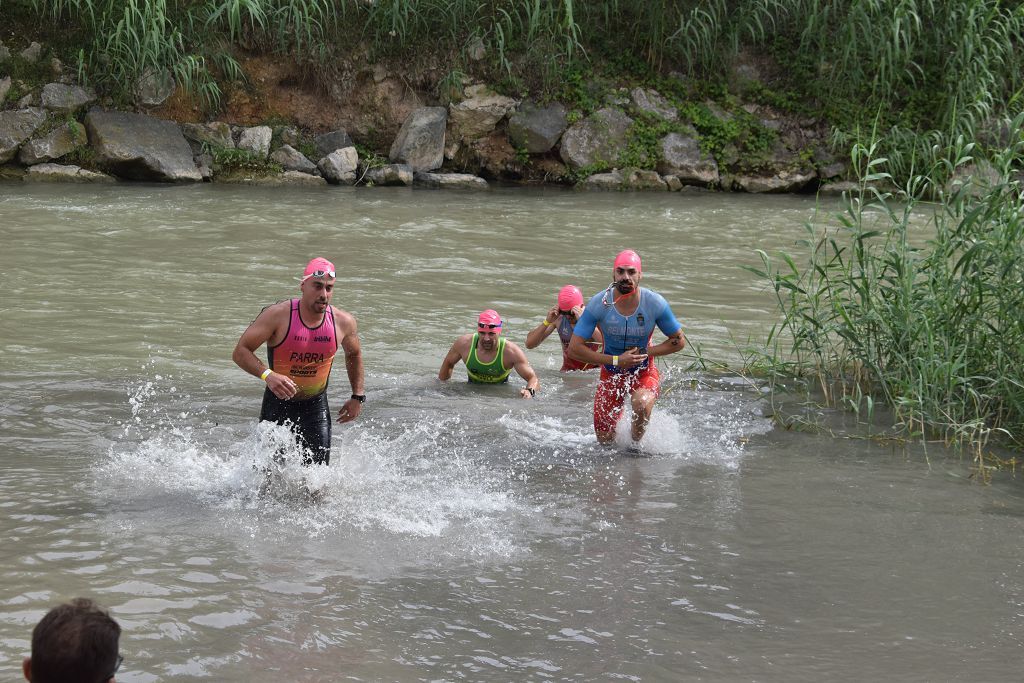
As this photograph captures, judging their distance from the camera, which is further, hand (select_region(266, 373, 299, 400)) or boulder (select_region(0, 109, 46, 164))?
boulder (select_region(0, 109, 46, 164))

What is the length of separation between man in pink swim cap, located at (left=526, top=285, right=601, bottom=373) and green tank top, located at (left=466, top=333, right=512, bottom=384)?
40cm

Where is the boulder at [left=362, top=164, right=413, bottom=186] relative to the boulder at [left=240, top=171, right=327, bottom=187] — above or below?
above

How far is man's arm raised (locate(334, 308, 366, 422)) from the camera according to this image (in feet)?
22.6

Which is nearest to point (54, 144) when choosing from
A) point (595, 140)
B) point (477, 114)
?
point (477, 114)

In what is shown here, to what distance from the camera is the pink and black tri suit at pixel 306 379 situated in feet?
21.9

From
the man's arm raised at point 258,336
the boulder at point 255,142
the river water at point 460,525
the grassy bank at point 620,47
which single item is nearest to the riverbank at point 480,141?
the boulder at point 255,142

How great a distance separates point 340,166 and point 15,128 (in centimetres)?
524

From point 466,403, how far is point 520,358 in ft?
2.30

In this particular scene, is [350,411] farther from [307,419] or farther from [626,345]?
[626,345]

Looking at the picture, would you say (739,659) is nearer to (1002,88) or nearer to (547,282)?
(547,282)

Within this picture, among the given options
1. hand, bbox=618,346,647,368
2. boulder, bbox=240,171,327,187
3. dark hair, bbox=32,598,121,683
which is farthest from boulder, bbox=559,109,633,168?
dark hair, bbox=32,598,121,683

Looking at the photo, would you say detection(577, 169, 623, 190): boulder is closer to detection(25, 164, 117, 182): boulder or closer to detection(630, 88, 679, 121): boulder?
detection(630, 88, 679, 121): boulder

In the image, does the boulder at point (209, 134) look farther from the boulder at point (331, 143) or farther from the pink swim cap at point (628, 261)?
the pink swim cap at point (628, 261)

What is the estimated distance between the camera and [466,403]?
9.53 metres
